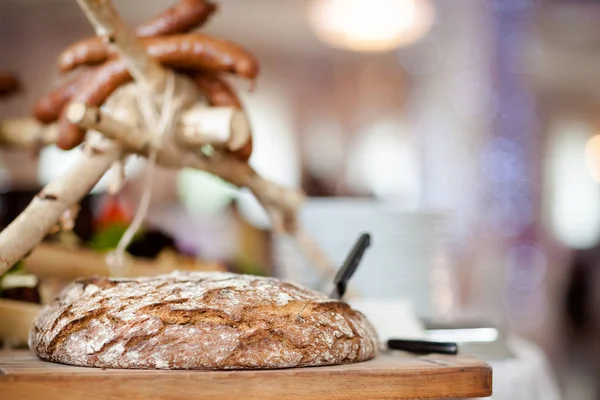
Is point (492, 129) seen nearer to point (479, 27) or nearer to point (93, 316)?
point (479, 27)

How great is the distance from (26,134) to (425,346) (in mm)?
1042

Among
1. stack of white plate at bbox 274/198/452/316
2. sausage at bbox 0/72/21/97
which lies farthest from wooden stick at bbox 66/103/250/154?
stack of white plate at bbox 274/198/452/316

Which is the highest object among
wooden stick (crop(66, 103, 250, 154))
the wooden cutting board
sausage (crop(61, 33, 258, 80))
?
sausage (crop(61, 33, 258, 80))

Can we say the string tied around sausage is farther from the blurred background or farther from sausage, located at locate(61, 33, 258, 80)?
the blurred background

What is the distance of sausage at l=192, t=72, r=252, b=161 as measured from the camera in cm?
140

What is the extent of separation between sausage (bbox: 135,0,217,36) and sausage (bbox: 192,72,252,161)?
0.09 metres

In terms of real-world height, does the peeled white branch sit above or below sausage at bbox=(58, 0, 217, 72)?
below

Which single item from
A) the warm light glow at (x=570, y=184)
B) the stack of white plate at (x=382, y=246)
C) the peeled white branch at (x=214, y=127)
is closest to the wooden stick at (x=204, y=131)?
the peeled white branch at (x=214, y=127)

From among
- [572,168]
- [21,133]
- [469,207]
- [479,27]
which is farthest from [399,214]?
[572,168]

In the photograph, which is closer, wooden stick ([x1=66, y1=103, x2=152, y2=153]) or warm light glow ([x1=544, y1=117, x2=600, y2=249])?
wooden stick ([x1=66, y1=103, x2=152, y2=153])

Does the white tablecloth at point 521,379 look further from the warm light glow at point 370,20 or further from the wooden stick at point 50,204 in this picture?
the warm light glow at point 370,20

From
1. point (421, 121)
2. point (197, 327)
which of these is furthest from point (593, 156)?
point (197, 327)

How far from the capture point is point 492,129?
6.05 m

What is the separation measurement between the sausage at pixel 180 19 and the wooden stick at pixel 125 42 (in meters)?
0.13
